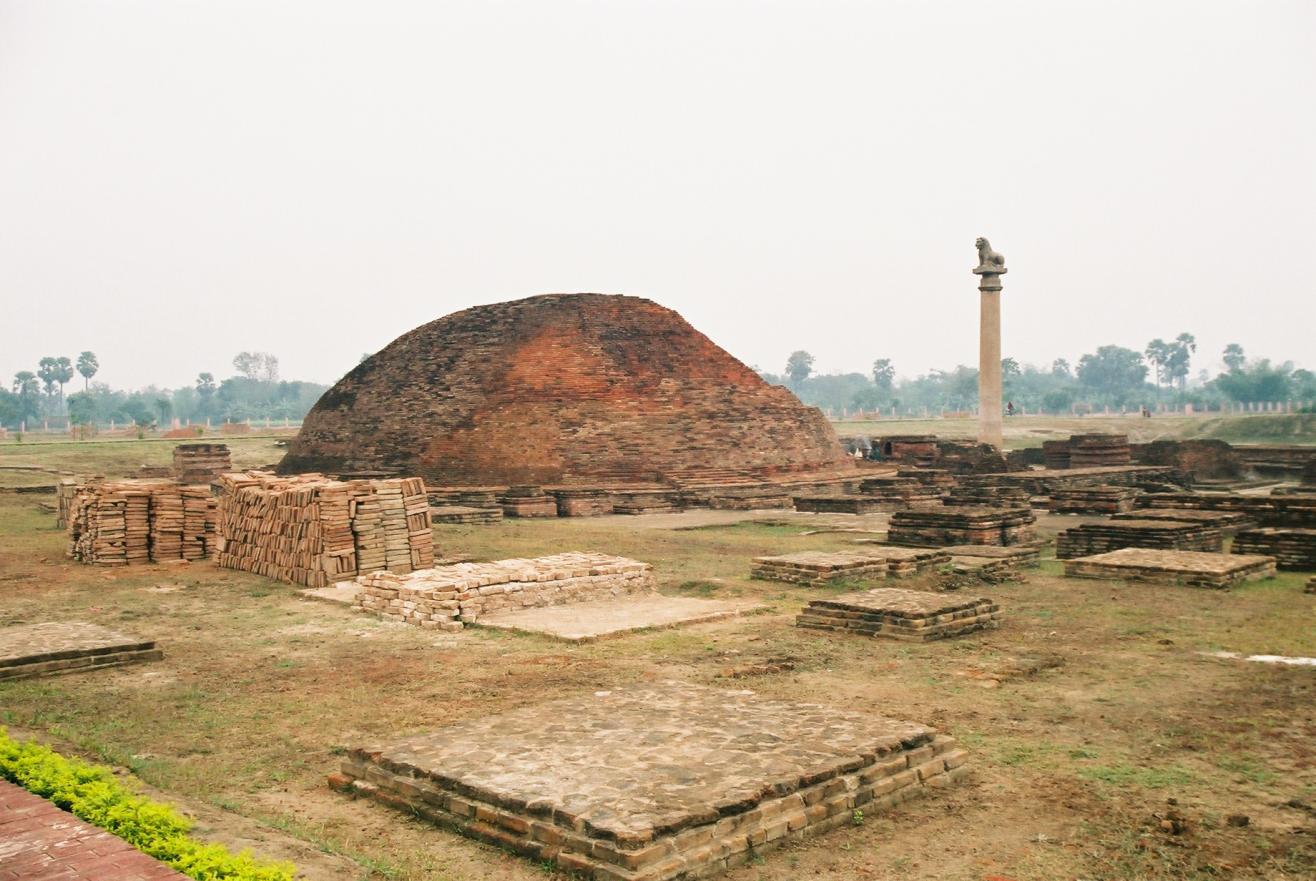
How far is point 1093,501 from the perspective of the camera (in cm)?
1834

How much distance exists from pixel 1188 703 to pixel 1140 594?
14.0 feet

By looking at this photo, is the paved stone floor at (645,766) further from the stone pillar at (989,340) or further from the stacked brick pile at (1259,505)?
the stone pillar at (989,340)

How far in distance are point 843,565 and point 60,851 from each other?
863cm

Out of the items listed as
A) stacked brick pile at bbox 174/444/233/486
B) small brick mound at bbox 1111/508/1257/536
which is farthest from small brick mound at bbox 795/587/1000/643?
stacked brick pile at bbox 174/444/233/486

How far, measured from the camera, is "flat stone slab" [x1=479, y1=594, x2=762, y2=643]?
879 cm

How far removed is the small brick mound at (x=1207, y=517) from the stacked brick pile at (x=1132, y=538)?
1.21 feet

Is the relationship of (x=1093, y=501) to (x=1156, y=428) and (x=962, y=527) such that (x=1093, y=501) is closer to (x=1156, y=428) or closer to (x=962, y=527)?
(x=962, y=527)

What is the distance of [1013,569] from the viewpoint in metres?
11.8

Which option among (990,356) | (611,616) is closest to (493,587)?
(611,616)

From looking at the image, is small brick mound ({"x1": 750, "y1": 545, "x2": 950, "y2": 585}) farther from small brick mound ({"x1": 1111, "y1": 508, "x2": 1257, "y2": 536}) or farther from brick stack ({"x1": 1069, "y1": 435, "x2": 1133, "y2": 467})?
brick stack ({"x1": 1069, "y1": 435, "x2": 1133, "y2": 467})

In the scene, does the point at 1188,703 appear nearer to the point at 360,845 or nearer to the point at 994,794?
the point at 994,794

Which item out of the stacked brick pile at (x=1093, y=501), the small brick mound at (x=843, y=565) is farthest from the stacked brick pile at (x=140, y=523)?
the stacked brick pile at (x=1093, y=501)

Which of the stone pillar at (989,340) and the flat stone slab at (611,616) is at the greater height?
the stone pillar at (989,340)

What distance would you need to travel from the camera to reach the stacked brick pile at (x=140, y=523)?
1366cm
